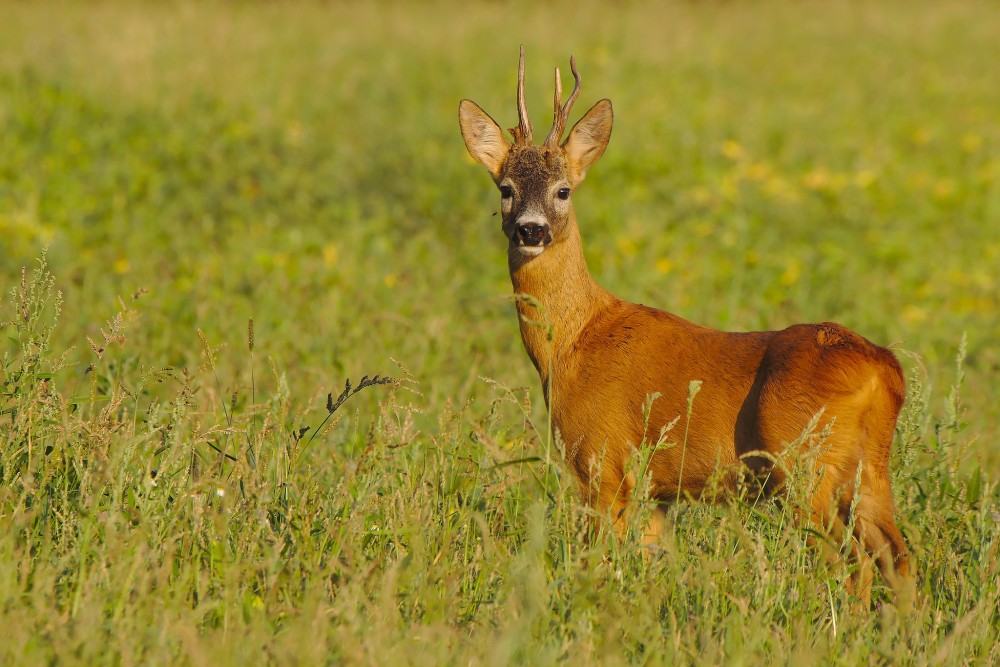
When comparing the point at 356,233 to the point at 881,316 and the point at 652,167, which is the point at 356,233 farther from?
the point at 881,316

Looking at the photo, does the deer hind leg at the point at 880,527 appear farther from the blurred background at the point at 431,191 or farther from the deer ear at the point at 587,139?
the deer ear at the point at 587,139

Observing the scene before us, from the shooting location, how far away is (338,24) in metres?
14.4

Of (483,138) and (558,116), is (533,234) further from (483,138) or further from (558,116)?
(483,138)

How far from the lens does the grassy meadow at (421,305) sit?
3.10 meters

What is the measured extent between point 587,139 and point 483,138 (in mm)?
435

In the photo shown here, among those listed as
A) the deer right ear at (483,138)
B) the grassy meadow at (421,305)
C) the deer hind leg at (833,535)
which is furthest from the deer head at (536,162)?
the deer hind leg at (833,535)

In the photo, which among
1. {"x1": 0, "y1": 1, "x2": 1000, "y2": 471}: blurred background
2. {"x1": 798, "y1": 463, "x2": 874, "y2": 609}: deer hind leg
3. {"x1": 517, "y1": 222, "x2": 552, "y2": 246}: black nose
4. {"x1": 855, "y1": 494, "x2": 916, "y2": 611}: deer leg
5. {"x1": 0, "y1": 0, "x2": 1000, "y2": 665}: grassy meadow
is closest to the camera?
{"x1": 0, "y1": 0, "x2": 1000, "y2": 665}: grassy meadow

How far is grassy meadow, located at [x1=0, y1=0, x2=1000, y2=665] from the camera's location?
122 inches

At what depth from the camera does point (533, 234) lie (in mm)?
4344

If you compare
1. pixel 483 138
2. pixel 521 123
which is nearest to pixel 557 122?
pixel 521 123

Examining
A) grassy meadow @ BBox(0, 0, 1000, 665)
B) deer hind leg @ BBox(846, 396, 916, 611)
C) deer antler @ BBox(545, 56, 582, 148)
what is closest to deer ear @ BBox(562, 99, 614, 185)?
deer antler @ BBox(545, 56, 582, 148)

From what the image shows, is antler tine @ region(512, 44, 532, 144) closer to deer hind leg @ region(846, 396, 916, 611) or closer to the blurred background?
the blurred background

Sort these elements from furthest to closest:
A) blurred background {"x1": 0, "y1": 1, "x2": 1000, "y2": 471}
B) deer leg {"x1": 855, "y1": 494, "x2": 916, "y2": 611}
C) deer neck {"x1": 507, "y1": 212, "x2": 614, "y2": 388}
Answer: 1. blurred background {"x1": 0, "y1": 1, "x2": 1000, "y2": 471}
2. deer neck {"x1": 507, "y1": 212, "x2": 614, "y2": 388}
3. deer leg {"x1": 855, "y1": 494, "x2": 916, "y2": 611}

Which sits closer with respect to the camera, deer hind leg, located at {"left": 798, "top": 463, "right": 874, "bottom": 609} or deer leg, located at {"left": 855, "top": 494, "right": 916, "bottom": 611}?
deer hind leg, located at {"left": 798, "top": 463, "right": 874, "bottom": 609}
